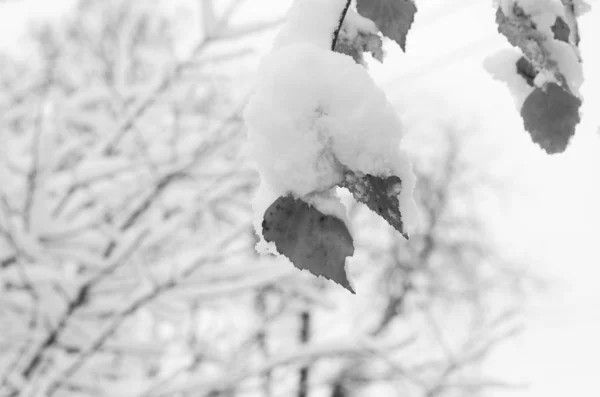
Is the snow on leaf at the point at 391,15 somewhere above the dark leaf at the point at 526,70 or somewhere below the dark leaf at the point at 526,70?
below

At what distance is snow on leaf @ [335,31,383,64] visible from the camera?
21.4 inches

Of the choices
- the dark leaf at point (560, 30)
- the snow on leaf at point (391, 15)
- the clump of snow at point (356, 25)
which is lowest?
the snow on leaf at point (391, 15)

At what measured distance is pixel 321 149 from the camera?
40 cm

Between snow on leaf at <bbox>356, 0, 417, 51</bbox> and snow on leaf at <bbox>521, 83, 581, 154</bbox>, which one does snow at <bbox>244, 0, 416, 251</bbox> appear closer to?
snow on leaf at <bbox>356, 0, 417, 51</bbox>

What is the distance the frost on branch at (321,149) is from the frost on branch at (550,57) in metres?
0.22

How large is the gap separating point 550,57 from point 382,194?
0.29 m

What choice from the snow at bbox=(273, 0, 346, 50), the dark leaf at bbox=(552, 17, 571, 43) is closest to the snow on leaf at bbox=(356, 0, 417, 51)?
the snow at bbox=(273, 0, 346, 50)

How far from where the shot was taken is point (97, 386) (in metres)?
2.19

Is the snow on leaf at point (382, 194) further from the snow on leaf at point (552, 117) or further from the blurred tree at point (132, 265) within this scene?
the blurred tree at point (132, 265)

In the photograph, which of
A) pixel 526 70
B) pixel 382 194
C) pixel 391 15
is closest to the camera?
pixel 382 194

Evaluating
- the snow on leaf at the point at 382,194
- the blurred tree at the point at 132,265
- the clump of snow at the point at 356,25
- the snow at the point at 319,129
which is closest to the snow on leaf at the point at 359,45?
the clump of snow at the point at 356,25

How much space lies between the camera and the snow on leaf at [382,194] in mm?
380

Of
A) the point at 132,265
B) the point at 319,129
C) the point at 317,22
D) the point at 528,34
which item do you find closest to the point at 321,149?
the point at 319,129

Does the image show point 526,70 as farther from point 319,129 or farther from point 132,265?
point 132,265
